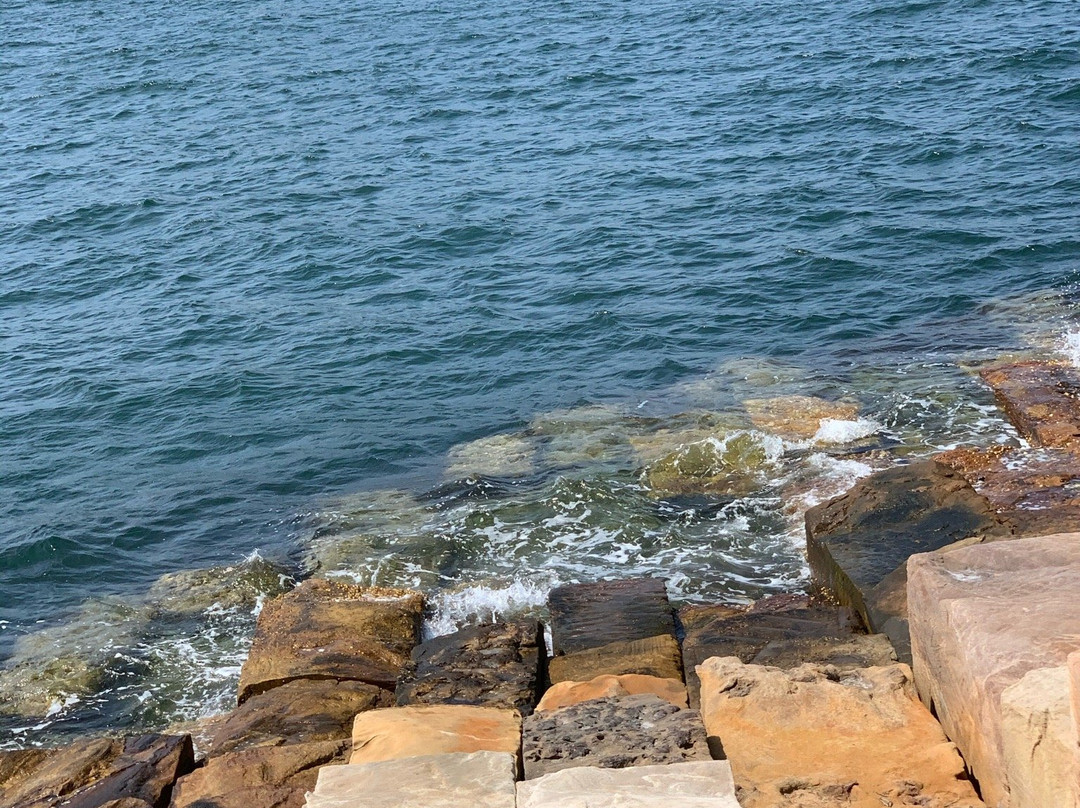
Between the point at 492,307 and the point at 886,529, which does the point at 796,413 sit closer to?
the point at 886,529

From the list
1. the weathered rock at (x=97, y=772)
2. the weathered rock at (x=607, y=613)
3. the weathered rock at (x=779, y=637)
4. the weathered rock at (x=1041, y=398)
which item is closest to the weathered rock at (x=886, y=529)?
the weathered rock at (x=779, y=637)

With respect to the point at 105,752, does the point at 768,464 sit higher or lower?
lower

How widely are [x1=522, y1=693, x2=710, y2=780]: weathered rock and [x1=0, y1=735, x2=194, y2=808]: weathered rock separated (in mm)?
2459

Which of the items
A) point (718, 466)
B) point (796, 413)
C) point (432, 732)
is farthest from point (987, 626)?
Result: point (796, 413)

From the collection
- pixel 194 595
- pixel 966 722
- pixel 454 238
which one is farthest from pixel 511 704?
pixel 454 238

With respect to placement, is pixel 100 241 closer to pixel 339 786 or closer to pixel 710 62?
pixel 710 62

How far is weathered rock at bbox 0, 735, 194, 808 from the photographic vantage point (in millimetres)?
6738

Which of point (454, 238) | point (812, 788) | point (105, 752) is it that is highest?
A: point (812, 788)

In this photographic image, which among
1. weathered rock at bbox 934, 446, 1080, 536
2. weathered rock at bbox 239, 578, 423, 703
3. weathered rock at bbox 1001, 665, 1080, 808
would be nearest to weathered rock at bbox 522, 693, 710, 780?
weathered rock at bbox 1001, 665, 1080, 808

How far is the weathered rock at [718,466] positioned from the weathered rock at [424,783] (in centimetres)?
731

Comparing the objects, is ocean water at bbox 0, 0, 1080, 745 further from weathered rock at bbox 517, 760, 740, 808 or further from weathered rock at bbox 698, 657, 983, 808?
weathered rock at bbox 517, 760, 740, 808

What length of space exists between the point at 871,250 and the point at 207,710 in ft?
42.6

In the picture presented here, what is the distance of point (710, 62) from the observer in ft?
94.8

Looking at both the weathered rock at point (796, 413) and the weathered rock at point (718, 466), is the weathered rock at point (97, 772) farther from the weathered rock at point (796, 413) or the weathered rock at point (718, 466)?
the weathered rock at point (796, 413)
